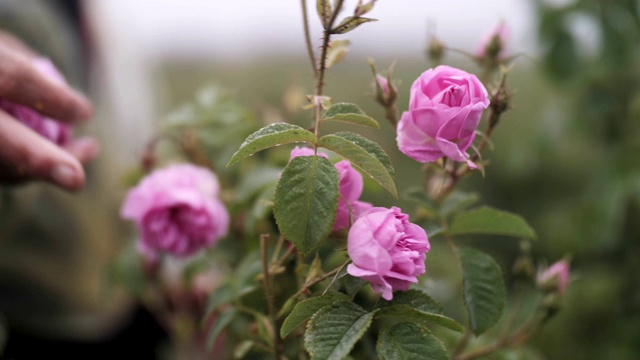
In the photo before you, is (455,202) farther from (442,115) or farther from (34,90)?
(34,90)

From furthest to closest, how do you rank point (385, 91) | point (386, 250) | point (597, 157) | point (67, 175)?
point (597, 157), point (67, 175), point (385, 91), point (386, 250)

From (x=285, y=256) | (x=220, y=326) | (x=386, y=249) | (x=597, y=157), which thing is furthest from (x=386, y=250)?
(x=597, y=157)

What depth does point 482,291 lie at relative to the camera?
1.56ft

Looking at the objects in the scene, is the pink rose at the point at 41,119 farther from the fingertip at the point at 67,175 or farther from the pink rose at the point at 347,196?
the pink rose at the point at 347,196

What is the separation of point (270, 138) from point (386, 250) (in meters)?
0.10

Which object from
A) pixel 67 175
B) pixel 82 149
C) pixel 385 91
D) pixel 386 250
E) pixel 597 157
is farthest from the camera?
pixel 597 157

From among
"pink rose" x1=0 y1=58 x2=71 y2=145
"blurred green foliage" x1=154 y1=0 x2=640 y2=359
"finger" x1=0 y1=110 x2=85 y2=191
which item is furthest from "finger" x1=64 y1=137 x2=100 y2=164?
"blurred green foliage" x1=154 y1=0 x2=640 y2=359

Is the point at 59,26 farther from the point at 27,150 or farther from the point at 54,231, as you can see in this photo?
the point at 27,150

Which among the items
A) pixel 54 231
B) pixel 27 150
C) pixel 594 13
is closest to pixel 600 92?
pixel 594 13

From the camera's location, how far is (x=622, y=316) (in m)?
0.96

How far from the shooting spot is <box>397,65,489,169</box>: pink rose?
38 cm

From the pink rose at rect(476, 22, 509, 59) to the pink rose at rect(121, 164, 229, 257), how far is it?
31 cm

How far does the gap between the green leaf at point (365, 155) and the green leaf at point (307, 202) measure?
16 millimetres

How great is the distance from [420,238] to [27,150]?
0.38 meters
